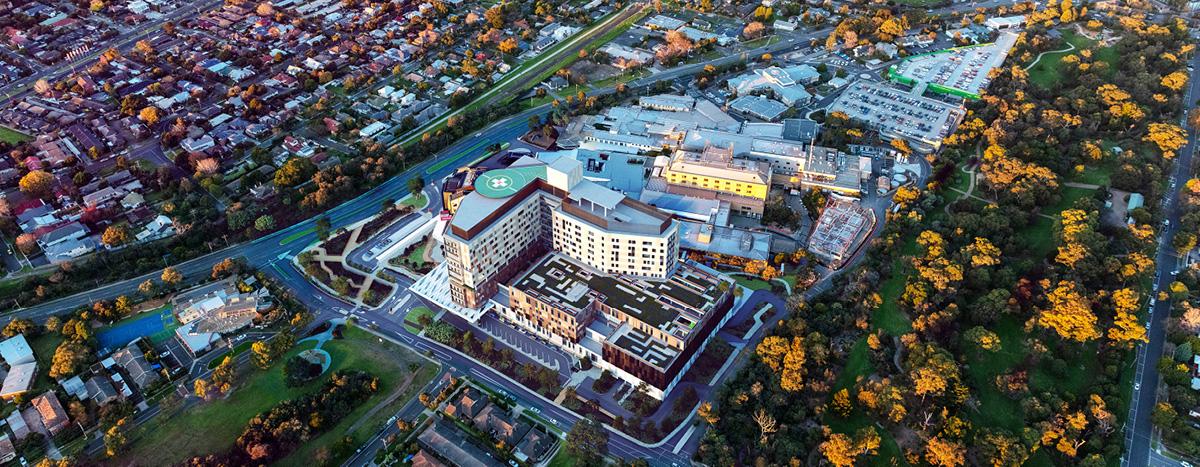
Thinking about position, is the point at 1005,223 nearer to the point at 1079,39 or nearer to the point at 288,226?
the point at 1079,39

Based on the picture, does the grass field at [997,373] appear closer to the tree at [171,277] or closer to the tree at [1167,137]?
the tree at [1167,137]

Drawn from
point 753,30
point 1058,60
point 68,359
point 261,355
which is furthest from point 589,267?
point 1058,60

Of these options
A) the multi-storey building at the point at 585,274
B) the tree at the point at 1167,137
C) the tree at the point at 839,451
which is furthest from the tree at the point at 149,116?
the tree at the point at 1167,137

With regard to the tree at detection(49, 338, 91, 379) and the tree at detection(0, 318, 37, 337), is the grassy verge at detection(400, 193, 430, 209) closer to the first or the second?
the tree at detection(49, 338, 91, 379)

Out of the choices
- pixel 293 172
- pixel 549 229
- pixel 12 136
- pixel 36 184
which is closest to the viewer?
pixel 549 229

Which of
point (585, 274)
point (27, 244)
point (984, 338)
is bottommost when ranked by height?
point (984, 338)

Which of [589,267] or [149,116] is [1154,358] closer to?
[589,267]

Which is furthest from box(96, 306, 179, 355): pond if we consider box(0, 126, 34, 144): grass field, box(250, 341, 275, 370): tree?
box(0, 126, 34, 144): grass field
